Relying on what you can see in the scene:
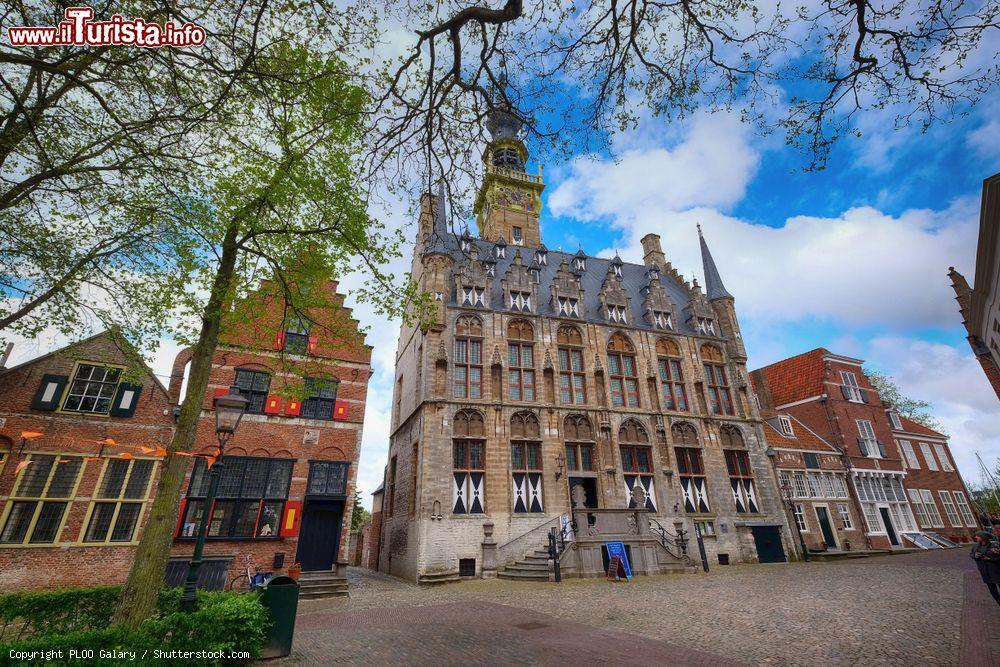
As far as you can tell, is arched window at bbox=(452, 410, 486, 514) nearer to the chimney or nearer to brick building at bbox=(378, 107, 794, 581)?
brick building at bbox=(378, 107, 794, 581)

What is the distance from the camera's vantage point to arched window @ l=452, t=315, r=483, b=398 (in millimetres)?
20734

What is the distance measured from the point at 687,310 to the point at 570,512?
15.2 metres

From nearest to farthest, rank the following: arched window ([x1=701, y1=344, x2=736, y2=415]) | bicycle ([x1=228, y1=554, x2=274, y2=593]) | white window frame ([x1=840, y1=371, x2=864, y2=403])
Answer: bicycle ([x1=228, y1=554, x2=274, y2=593]), arched window ([x1=701, y1=344, x2=736, y2=415]), white window frame ([x1=840, y1=371, x2=864, y2=403])

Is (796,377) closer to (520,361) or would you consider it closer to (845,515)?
(845,515)

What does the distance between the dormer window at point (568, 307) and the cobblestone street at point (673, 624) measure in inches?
541

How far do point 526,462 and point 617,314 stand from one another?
1053 centimetres

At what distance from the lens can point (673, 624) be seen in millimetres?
8359

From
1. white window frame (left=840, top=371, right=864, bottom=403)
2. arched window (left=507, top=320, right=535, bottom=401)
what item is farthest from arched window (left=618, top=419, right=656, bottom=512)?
white window frame (left=840, top=371, right=864, bottom=403)

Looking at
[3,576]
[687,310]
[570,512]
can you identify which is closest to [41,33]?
[3,576]

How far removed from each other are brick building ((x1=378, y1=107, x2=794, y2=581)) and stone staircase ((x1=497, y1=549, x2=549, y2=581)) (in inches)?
22.2

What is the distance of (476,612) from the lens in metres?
10.1

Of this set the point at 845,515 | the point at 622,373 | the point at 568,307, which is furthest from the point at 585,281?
the point at 845,515

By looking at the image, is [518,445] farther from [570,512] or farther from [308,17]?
[308,17]

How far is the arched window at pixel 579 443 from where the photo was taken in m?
20.9
